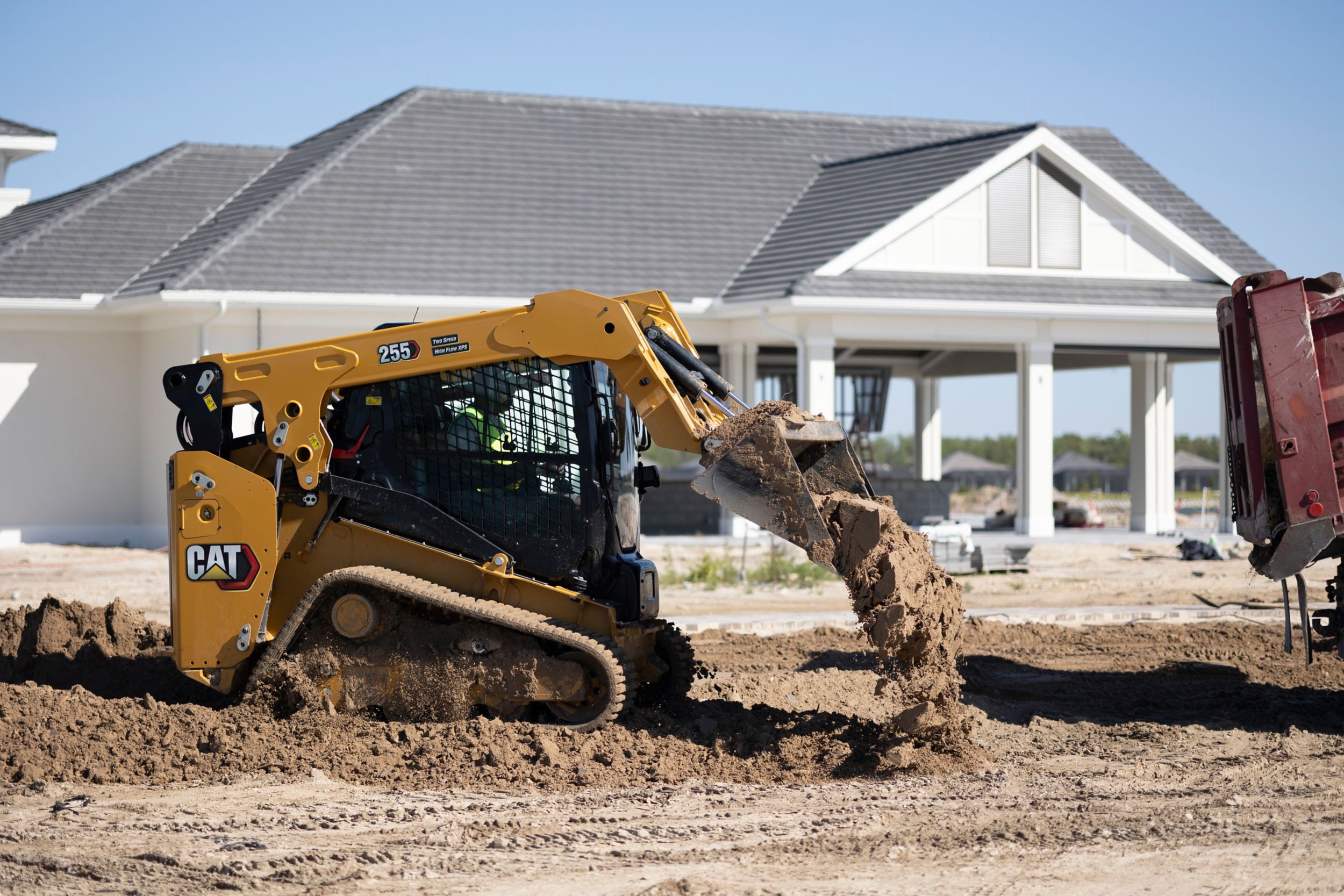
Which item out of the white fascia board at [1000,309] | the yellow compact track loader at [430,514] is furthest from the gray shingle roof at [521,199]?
the yellow compact track loader at [430,514]

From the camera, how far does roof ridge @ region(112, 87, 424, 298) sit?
19750 mm

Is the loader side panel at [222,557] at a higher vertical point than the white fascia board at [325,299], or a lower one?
lower

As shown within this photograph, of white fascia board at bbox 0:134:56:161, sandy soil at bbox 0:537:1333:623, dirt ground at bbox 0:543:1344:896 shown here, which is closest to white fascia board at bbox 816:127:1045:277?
sandy soil at bbox 0:537:1333:623

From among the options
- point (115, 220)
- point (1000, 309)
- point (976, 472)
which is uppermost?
point (115, 220)

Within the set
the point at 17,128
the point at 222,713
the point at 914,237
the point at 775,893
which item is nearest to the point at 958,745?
the point at 775,893

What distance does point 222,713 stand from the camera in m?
7.69

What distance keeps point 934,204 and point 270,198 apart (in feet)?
36.2

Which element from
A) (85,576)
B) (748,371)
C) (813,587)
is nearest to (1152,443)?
(748,371)

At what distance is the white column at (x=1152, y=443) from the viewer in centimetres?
2412

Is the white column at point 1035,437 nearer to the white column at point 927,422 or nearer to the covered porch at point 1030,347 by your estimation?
the covered porch at point 1030,347

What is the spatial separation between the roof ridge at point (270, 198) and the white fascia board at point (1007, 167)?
8.66 metres

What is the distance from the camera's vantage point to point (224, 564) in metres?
7.60

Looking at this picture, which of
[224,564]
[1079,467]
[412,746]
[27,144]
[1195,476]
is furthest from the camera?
[1079,467]

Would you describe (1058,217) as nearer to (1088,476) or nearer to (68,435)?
(68,435)
